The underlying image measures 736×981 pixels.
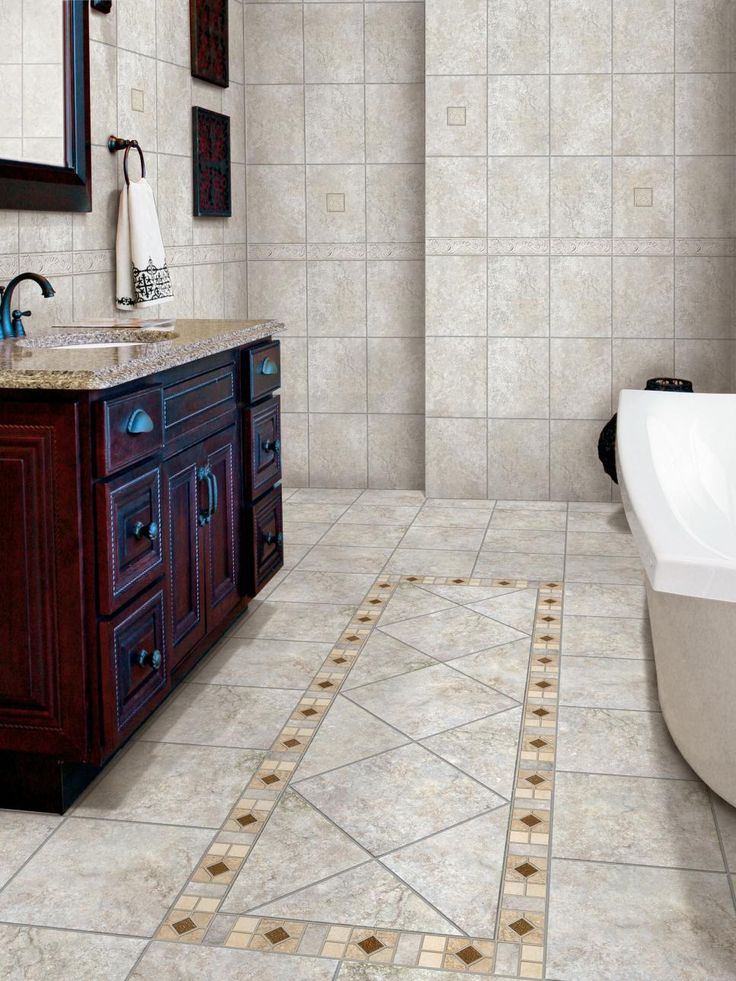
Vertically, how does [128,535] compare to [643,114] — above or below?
below

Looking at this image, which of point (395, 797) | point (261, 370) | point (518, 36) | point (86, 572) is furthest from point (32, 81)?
point (518, 36)

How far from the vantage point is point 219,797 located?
92.0 inches

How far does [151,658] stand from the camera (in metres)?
2.44

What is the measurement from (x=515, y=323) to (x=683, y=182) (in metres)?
0.90

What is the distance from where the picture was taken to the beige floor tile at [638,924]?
1.75 meters

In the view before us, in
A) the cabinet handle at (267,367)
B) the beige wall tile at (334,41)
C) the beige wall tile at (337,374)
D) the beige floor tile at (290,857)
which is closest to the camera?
the beige floor tile at (290,857)

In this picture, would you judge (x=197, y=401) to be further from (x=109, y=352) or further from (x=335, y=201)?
(x=335, y=201)

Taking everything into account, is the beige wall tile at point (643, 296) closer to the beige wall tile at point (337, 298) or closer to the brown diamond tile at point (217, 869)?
the beige wall tile at point (337, 298)

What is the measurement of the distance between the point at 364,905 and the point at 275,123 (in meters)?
4.03

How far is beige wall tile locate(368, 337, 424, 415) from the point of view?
5.29m

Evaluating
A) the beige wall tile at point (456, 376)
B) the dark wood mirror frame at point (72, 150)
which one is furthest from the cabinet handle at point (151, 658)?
the beige wall tile at point (456, 376)

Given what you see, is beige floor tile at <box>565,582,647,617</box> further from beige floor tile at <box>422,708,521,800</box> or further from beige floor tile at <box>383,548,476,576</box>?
beige floor tile at <box>422,708,521,800</box>

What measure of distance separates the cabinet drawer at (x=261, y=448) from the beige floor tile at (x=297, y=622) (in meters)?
0.40

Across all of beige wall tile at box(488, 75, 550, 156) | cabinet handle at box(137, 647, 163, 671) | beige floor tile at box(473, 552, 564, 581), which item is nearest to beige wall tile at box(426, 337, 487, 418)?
beige wall tile at box(488, 75, 550, 156)
